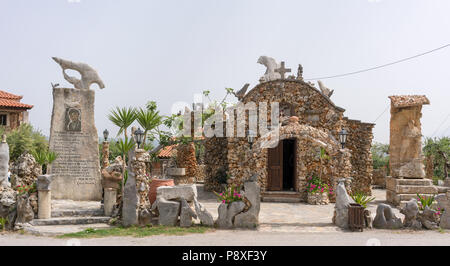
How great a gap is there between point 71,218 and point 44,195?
39.0 inches

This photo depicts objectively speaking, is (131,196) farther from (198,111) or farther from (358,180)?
(358,180)

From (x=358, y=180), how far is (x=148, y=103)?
12.0m

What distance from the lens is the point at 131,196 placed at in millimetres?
10055

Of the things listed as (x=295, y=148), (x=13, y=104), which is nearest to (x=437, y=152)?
(x=295, y=148)

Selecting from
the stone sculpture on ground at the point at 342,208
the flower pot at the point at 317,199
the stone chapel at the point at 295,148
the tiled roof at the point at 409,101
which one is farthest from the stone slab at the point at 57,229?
the tiled roof at the point at 409,101

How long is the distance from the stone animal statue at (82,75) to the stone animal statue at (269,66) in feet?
30.9

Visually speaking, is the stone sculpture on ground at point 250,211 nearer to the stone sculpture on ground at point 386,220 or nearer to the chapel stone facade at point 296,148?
the stone sculpture on ground at point 386,220

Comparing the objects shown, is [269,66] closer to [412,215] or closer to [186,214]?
[412,215]

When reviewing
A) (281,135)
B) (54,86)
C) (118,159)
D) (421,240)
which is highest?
(54,86)

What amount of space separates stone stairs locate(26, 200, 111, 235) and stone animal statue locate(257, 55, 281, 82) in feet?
37.7

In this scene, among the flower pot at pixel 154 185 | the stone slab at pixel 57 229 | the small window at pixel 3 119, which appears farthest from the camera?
the small window at pixel 3 119

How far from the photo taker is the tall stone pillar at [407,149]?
15.6 m
